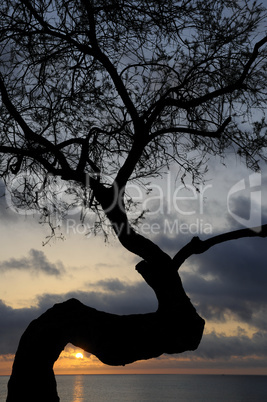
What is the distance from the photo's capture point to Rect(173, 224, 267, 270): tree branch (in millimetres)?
8195

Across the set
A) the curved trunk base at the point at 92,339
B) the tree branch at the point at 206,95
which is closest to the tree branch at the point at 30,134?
the tree branch at the point at 206,95

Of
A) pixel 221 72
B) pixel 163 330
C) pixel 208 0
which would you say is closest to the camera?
pixel 163 330

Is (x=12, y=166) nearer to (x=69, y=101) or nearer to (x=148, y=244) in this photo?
(x=69, y=101)

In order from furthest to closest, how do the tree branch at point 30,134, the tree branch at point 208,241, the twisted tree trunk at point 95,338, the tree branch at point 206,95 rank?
the tree branch at point 30,134, the tree branch at point 206,95, the tree branch at point 208,241, the twisted tree trunk at point 95,338

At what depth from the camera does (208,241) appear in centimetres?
822

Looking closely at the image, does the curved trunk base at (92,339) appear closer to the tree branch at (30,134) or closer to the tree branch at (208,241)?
the tree branch at (208,241)

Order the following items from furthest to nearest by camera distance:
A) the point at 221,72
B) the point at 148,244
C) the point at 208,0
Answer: the point at 221,72 < the point at 208,0 < the point at 148,244

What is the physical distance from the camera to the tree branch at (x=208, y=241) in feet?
26.9

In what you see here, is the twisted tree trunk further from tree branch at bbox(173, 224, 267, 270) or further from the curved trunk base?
tree branch at bbox(173, 224, 267, 270)

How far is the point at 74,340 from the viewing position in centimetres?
795

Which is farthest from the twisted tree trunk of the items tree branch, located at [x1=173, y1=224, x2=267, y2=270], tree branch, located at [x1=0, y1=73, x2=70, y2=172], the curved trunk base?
tree branch, located at [x1=0, y1=73, x2=70, y2=172]

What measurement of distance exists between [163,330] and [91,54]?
207 inches

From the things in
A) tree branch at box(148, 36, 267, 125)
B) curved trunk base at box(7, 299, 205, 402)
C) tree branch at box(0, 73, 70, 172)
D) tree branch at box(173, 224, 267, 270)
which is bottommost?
curved trunk base at box(7, 299, 205, 402)

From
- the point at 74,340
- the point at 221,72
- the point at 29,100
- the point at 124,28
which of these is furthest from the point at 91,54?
the point at 74,340
